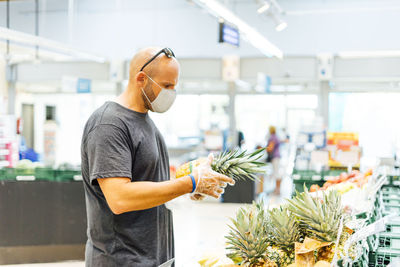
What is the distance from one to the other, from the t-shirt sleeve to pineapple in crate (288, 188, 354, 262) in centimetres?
76

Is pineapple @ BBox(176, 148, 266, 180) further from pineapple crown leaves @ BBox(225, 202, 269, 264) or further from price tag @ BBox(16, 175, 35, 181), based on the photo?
price tag @ BBox(16, 175, 35, 181)

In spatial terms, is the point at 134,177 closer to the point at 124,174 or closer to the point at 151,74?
the point at 124,174

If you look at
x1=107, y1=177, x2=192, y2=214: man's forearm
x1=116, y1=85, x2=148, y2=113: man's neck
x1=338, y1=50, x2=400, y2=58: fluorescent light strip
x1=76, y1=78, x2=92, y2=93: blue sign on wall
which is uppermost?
x1=338, y1=50, x2=400, y2=58: fluorescent light strip

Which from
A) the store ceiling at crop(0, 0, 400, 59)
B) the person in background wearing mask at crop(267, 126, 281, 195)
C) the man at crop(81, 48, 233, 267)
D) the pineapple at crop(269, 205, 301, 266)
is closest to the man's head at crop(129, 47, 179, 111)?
the man at crop(81, 48, 233, 267)

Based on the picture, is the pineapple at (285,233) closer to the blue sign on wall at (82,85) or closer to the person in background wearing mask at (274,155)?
the blue sign on wall at (82,85)

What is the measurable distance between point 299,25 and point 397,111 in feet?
11.6

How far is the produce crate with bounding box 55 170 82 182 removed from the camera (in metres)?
6.12

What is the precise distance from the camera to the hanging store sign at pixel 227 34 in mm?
8000

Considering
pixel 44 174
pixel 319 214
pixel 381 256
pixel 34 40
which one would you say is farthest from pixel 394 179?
pixel 34 40

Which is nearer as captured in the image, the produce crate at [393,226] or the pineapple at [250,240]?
the pineapple at [250,240]

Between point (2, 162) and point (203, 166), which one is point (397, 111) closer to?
point (2, 162)

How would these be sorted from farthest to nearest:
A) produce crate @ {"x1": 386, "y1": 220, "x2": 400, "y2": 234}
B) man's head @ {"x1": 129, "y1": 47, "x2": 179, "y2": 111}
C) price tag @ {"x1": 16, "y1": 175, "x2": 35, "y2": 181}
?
1. price tag @ {"x1": 16, "y1": 175, "x2": 35, "y2": 181}
2. produce crate @ {"x1": 386, "y1": 220, "x2": 400, "y2": 234}
3. man's head @ {"x1": 129, "y1": 47, "x2": 179, "y2": 111}

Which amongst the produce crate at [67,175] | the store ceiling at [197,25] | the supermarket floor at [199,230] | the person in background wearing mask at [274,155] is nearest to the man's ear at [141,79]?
the supermarket floor at [199,230]

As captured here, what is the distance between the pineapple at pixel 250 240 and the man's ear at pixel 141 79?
0.73 metres
